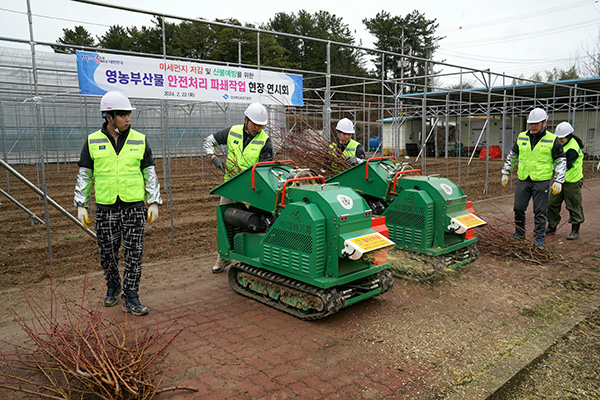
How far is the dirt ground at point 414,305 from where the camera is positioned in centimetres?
304

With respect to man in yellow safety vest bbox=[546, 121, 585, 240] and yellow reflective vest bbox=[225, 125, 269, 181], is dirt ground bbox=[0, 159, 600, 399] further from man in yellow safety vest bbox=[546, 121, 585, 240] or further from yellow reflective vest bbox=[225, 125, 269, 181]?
yellow reflective vest bbox=[225, 125, 269, 181]

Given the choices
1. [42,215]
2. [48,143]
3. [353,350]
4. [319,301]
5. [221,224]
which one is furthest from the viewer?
[48,143]

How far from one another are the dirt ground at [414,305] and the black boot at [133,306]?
14 centimetres

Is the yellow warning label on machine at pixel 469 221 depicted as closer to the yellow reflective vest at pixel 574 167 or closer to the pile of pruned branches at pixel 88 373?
the yellow reflective vest at pixel 574 167

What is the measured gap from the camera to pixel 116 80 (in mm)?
5164

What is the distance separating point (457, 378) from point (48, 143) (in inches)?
834

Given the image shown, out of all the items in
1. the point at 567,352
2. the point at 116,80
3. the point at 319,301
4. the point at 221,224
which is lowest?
the point at 567,352

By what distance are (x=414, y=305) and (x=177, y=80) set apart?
160 inches

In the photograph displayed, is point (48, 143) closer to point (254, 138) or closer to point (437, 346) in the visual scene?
point (254, 138)

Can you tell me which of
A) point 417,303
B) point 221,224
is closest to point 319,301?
point 417,303

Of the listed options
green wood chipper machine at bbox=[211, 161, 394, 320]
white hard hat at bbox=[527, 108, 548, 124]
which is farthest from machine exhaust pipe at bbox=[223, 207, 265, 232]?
white hard hat at bbox=[527, 108, 548, 124]

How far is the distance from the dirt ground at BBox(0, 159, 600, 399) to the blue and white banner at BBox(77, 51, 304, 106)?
2.11 metres

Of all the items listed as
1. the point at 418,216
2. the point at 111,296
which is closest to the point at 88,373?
the point at 111,296

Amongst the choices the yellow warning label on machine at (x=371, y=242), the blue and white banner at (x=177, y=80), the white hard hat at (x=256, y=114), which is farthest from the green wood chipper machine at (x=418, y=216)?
the blue and white banner at (x=177, y=80)
